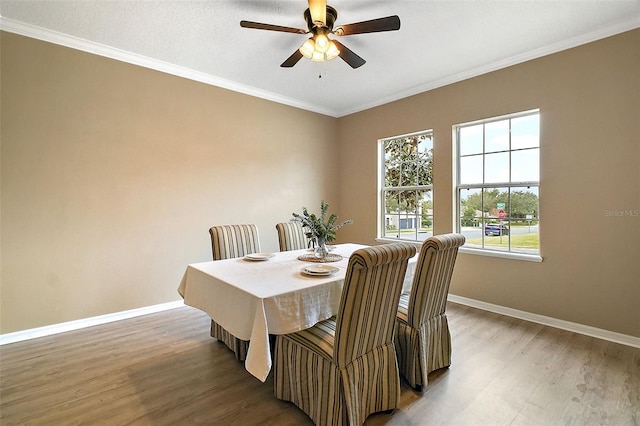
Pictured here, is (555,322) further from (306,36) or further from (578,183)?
(306,36)

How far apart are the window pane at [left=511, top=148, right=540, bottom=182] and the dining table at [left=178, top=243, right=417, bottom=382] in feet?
7.74

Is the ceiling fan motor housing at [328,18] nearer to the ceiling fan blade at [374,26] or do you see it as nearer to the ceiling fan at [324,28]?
the ceiling fan at [324,28]

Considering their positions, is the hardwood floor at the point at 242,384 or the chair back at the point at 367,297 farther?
the hardwood floor at the point at 242,384

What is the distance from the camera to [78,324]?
2.98 m

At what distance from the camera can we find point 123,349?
8.41 feet

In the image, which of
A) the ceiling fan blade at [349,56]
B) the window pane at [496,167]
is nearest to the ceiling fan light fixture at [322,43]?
the ceiling fan blade at [349,56]

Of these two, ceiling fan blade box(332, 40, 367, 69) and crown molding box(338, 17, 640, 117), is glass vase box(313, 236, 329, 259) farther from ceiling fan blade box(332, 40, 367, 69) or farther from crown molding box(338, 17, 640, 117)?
crown molding box(338, 17, 640, 117)

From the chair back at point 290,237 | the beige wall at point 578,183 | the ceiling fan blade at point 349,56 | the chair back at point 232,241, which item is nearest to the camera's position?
the ceiling fan blade at point 349,56

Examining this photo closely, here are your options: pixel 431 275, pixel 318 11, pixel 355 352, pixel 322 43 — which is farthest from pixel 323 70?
pixel 355 352

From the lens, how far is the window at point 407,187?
4.16 meters

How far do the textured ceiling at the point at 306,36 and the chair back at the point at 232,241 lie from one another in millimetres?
1828

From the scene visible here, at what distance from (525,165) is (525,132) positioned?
1.19ft

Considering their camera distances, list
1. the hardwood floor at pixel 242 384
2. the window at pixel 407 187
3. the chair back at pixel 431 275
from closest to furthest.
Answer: the hardwood floor at pixel 242 384, the chair back at pixel 431 275, the window at pixel 407 187

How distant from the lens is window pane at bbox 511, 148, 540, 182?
3.16 metres
